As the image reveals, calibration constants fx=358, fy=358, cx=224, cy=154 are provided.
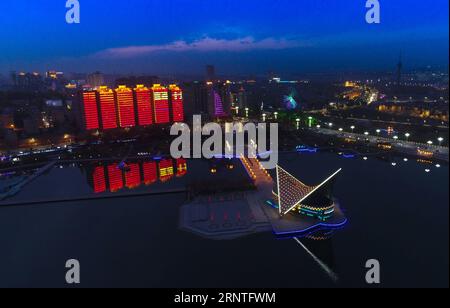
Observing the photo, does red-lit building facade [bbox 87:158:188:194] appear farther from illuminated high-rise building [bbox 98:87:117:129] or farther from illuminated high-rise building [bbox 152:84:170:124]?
illuminated high-rise building [bbox 152:84:170:124]

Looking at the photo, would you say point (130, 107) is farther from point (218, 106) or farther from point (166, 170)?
point (166, 170)

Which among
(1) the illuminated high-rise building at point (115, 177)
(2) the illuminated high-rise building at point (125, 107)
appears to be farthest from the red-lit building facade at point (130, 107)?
(1) the illuminated high-rise building at point (115, 177)

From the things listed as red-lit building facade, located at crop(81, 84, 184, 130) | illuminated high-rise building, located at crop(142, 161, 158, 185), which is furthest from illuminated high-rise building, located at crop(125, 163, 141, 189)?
red-lit building facade, located at crop(81, 84, 184, 130)

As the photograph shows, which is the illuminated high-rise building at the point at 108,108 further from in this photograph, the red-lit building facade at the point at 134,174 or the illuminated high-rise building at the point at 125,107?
the red-lit building facade at the point at 134,174
